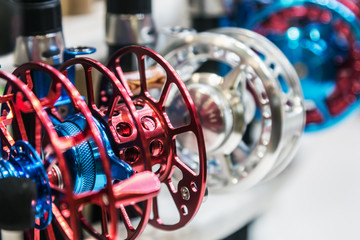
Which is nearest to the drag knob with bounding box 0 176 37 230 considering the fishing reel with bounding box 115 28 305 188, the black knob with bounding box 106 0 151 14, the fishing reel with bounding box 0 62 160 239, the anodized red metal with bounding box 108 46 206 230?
the fishing reel with bounding box 0 62 160 239

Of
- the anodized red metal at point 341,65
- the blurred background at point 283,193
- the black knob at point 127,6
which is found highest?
the black knob at point 127,6

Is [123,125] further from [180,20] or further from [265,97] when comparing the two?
[180,20]

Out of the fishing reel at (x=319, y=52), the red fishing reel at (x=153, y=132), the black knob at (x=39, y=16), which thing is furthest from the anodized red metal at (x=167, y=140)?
the fishing reel at (x=319, y=52)

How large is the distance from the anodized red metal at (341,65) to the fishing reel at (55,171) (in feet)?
1.73

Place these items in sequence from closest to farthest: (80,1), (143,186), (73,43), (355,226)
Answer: (143,186), (73,43), (80,1), (355,226)

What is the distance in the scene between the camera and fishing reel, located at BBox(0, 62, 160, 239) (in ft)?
1.44

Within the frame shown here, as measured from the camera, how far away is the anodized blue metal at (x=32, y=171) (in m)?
0.47

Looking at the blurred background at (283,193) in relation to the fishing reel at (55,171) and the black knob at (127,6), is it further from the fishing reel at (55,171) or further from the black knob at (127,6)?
the fishing reel at (55,171)

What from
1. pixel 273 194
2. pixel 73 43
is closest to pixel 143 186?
pixel 73 43

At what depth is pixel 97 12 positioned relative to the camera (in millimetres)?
1125

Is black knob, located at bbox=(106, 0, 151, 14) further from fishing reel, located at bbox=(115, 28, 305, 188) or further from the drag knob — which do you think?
the drag knob

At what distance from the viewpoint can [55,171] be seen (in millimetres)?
517

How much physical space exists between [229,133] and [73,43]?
313 millimetres

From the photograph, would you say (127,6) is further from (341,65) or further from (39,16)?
(341,65)
